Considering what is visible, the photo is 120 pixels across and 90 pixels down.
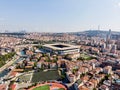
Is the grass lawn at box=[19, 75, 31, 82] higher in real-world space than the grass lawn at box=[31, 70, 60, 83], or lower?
higher

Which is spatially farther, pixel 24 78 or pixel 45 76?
pixel 45 76

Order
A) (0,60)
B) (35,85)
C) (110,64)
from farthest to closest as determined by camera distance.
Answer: (0,60) < (110,64) < (35,85)

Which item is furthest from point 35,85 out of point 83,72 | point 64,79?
point 83,72

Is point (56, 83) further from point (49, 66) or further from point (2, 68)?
point (2, 68)

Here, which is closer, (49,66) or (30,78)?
(30,78)

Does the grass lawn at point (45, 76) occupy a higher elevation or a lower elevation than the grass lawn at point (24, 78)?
lower

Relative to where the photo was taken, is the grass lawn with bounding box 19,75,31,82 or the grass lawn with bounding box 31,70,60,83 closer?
the grass lawn with bounding box 19,75,31,82

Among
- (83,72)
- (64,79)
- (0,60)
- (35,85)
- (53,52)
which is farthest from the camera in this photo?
(53,52)

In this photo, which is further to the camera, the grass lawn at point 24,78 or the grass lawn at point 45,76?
the grass lawn at point 45,76
